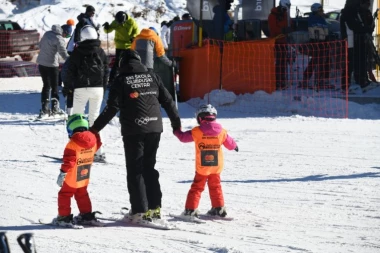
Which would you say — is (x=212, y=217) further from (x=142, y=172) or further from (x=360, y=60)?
(x=360, y=60)

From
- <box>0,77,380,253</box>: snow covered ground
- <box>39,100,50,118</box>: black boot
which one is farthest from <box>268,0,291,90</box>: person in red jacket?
<box>39,100,50,118</box>: black boot

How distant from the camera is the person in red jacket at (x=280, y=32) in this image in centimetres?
1608

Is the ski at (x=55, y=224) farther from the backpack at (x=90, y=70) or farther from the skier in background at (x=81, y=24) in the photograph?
the skier in background at (x=81, y=24)

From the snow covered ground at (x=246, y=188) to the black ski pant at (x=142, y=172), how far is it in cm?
26

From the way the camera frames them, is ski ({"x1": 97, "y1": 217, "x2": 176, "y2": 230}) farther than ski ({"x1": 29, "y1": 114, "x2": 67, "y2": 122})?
No

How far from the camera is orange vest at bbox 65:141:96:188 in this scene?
7457 mm

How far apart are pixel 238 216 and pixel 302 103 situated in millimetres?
7798

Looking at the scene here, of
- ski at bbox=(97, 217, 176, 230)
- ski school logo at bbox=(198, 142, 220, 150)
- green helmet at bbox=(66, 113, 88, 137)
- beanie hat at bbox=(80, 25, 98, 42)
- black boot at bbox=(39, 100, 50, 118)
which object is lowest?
ski at bbox=(97, 217, 176, 230)

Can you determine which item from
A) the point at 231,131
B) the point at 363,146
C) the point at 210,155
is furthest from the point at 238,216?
the point at 231,131

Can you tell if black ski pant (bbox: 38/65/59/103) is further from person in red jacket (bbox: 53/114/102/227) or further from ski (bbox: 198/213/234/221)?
ski (bbox: 198/213/234/221)

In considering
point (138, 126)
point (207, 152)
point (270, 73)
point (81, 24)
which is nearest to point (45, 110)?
point (81, 24)

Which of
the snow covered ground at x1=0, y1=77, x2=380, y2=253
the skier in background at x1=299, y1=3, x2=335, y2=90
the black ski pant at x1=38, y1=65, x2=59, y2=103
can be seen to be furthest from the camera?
the skier in background at x1=299, y1=3, x2=335, y2=90

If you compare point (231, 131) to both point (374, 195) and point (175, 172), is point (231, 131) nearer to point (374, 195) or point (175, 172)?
point (175, 172)

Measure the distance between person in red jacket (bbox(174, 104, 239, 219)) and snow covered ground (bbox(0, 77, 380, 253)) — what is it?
231 mm
